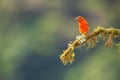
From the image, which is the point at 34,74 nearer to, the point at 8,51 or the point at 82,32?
the point at 8,51

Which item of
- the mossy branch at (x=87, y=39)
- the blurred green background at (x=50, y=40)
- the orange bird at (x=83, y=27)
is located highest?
the blurred green background at (x=50, y=40)

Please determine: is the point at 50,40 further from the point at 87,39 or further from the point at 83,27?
the point at 87,39

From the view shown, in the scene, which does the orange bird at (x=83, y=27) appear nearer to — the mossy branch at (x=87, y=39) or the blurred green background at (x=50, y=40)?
the mossy branch at (x=87, y=39)

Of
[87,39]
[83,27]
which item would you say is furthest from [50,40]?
[87,39]

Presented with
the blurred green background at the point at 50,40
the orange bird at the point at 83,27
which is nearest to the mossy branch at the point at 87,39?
the orange bird at the point at 83,27

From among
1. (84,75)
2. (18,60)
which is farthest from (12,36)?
(84,75)

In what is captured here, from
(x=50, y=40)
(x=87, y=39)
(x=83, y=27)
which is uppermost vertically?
(x=50, y=40)

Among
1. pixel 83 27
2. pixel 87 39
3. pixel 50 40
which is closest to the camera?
pixel 87 39

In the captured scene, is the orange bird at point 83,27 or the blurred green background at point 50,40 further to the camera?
the blurred green background at point 50,40
